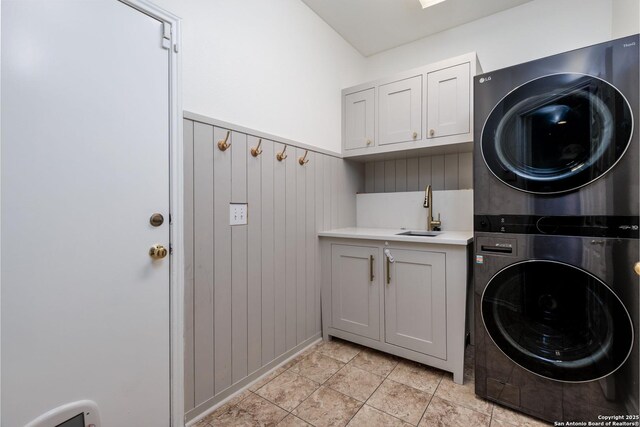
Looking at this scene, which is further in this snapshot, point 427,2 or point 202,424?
point 427,2

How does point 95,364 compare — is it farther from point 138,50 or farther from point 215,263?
point 138,50

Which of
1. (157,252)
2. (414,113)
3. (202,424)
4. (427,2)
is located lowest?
(202,424)

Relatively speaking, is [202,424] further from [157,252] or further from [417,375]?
[417,375]

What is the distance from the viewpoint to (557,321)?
1372 mm

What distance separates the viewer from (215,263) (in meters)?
1.57

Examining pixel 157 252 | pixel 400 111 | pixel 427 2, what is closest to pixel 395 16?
pixel 427 2

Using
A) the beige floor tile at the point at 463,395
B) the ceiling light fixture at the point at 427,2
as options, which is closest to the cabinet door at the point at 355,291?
the beige floor tile at the point at 463,395

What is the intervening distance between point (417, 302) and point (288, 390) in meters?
0.99

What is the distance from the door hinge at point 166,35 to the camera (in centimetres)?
132

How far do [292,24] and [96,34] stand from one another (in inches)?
54.6

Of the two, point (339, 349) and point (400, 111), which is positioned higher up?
point (400, 111)

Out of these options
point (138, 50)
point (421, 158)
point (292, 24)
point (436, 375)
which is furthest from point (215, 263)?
point (421, 158)

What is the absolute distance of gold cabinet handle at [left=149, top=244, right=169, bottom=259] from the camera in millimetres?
1282

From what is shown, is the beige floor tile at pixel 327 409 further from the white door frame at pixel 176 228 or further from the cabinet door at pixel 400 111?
the cabinet door at pixel 400 111
